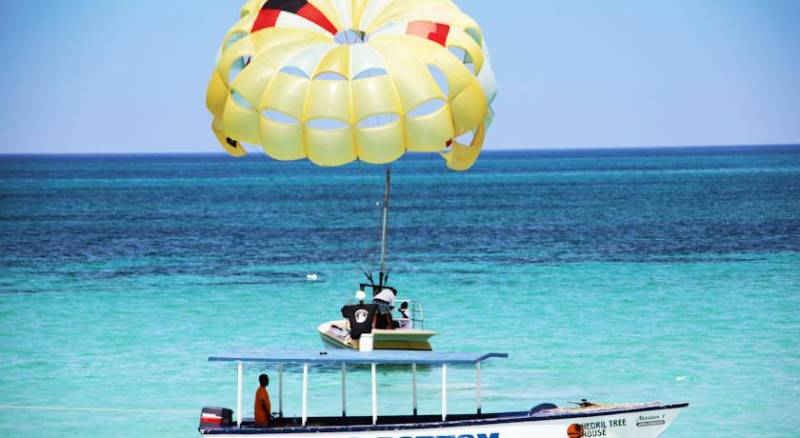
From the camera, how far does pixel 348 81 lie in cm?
2494

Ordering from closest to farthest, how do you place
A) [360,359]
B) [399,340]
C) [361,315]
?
1. [360,359]
2. [399,340]
3. [361,315]

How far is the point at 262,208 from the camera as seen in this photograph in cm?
10525

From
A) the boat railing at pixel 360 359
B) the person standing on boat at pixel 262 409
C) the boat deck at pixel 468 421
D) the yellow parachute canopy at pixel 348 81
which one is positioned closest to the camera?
the boat deck at pixel 468 421

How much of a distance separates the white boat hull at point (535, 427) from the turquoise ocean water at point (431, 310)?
4.41m

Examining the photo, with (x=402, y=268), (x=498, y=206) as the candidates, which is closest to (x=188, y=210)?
(x=498, y=206)

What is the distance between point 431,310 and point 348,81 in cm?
1523

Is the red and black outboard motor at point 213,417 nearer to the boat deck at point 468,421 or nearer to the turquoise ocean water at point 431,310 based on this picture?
the boat deck at point 468,421

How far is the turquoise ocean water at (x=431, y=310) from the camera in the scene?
88.9ft

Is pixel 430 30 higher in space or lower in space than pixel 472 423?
higher

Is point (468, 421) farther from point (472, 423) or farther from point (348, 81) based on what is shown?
point (348, 81)

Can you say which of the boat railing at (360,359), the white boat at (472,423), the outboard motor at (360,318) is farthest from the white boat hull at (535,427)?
the outboard motor at (360,318)

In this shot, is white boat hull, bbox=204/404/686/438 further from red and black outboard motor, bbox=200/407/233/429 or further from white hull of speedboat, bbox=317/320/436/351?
white hull of speedboat, bbox=317/320/436/351

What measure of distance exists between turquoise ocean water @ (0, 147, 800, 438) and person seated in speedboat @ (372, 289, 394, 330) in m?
1.16

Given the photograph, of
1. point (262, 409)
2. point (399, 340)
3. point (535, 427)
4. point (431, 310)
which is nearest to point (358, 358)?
point (262, 409)
